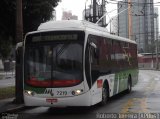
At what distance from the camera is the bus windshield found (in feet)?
47.5

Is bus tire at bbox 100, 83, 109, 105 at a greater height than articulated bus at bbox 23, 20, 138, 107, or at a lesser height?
lesser

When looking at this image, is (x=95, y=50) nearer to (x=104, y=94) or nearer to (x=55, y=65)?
(x=55, y=65)

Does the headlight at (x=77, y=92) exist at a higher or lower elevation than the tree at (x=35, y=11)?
lower

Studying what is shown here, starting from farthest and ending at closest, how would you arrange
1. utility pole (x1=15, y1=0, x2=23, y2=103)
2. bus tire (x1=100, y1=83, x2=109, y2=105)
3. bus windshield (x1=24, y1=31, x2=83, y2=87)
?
utility pole (x1=15, y1=0, x2=23, y2=103), bus tire (x1=100, y1=83, x2=109, y2=105), bus windshield (x1=24, y1=31, x2=83, y2=87)

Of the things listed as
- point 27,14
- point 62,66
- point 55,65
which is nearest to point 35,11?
point 27,14

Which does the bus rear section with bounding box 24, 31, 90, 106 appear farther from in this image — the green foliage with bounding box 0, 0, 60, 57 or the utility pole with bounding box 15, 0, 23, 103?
the green foliage with bounding box 0, 0, 60, 57

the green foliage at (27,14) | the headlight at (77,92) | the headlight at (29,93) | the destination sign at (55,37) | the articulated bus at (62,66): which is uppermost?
the green foliage at (27,14)

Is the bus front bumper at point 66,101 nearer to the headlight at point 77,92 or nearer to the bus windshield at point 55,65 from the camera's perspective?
the headlight at point 77,92

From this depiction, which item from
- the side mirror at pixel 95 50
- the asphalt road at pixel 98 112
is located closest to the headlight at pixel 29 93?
the asphalt road at pixel 98 112

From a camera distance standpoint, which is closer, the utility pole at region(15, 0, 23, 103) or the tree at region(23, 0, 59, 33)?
the utility pole at region(15, 0, 23, 103)

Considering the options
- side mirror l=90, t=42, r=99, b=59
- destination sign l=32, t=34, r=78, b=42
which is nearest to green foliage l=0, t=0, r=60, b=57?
destination sign l=32, t=34, r=78, b=42

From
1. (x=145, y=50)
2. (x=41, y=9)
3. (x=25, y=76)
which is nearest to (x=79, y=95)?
(x=25, y=76)

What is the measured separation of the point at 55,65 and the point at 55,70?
0.56 feet

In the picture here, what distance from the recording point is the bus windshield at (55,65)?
1449 centimetres
